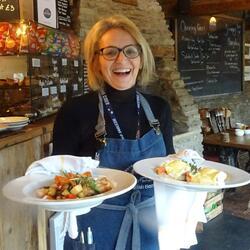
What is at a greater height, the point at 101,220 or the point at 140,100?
the point at 140,100

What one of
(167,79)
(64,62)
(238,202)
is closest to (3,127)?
(64,62)

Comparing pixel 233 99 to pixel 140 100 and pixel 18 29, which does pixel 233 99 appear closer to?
pixel 18 29

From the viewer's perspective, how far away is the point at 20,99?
2441mm

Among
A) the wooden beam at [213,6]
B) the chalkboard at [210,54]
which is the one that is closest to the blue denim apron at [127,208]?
the chalkboard at [210,54]

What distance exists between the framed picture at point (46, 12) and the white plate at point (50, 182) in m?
1.70

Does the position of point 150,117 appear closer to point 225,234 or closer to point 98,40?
point 98,40

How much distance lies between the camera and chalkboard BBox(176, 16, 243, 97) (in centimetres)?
Result: 546

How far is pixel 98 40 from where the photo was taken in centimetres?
141

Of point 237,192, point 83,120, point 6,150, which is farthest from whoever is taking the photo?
point 237,192

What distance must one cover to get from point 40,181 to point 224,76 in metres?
5.58

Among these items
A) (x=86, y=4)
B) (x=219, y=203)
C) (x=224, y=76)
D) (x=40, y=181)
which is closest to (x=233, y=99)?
(x=224, y=76)

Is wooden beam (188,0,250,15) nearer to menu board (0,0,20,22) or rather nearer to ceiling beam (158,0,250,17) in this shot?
ceiling beam (158,0,250,17)

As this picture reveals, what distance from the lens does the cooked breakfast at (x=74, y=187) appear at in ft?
3.73

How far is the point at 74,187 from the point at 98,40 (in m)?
0.54
